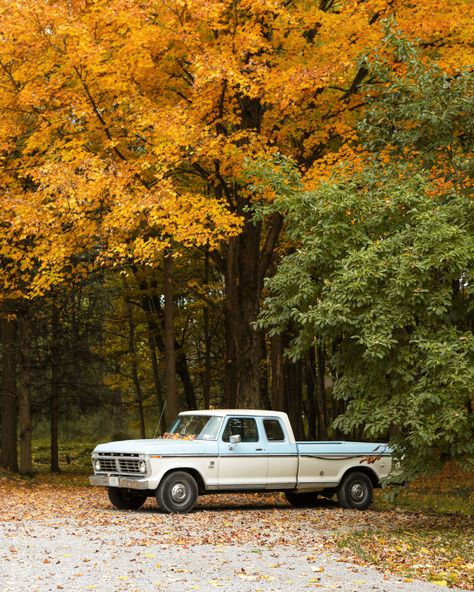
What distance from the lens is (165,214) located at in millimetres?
16312

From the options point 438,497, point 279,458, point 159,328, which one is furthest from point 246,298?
point 159,328

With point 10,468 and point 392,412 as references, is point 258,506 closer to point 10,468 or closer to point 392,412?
point 392,412

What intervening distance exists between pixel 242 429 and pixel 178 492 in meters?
1.71

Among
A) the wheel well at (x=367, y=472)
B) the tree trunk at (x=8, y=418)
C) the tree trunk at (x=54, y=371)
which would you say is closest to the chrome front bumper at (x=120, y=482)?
the wheel well at (x=367, y=472)

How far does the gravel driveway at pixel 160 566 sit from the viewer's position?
8.17 m

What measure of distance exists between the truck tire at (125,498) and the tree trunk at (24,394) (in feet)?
28.6

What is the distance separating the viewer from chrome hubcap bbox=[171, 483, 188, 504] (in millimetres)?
14156

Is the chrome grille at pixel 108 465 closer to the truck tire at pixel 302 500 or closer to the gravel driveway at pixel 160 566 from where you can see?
the gravel driveway at pixel 160 566

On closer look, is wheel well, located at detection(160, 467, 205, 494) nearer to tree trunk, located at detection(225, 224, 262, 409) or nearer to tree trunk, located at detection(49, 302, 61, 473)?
tree trunk, located at detection(225, 224, 262, 409)

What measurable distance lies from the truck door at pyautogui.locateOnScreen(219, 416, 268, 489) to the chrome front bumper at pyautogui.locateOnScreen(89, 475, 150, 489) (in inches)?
56.2

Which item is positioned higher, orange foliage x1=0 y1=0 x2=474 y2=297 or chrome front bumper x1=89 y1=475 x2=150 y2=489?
orange foliage x1=0 y1=0 x2=474 y2=297

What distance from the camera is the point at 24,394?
23.0 metres

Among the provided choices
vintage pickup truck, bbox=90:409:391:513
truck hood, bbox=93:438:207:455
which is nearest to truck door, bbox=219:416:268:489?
vintage pickup truck, bbox=90:409:391:513

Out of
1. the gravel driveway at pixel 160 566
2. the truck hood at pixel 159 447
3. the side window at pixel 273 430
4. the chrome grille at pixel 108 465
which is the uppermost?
the side window at pixel 273 430
